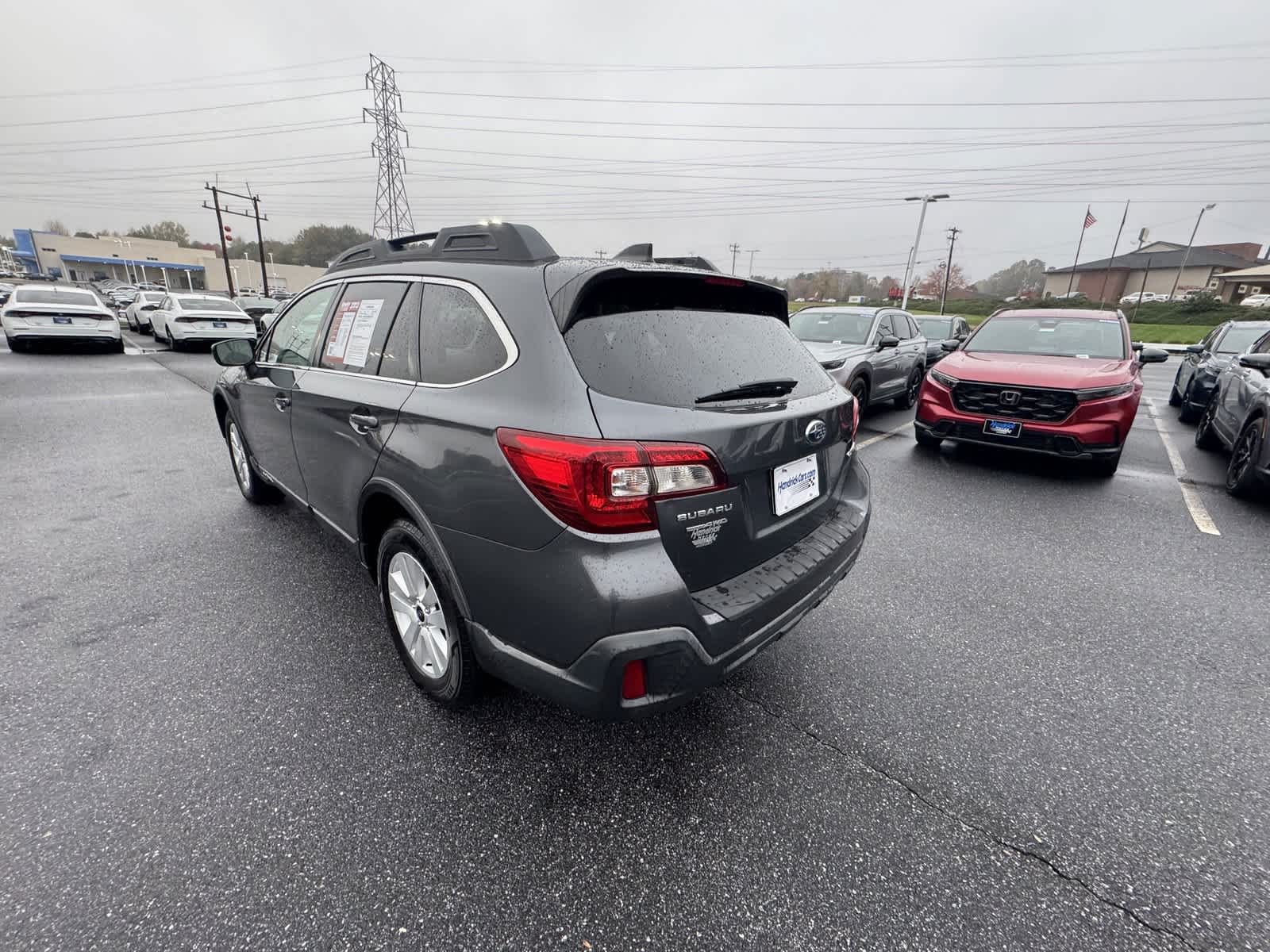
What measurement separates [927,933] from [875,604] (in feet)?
5.95

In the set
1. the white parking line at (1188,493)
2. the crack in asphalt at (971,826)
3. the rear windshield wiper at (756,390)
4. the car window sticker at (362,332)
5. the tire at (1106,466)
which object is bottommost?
the crack in asphalt at (971,826)

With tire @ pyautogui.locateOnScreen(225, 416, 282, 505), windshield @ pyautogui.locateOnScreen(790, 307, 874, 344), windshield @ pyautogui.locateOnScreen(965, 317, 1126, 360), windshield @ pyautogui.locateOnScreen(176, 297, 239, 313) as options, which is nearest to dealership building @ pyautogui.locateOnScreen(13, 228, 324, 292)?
windshield @ pyautogui.locateOnScreen(176, 297, 239, 313)

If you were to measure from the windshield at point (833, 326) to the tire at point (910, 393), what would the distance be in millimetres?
1738

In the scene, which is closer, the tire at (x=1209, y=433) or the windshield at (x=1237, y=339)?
the tire at (x=1209, y=433)

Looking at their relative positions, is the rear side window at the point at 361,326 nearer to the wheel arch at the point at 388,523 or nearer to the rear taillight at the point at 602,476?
the wheel arch at the point at 388,523

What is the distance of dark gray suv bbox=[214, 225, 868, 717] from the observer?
1634 millimetres

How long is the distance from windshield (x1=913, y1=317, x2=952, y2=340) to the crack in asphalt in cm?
1513

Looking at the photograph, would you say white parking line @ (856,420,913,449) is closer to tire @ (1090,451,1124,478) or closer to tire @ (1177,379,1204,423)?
tire @ (1090,451,1124,478)

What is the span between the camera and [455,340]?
207 cm

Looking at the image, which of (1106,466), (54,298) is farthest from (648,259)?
(54,298)

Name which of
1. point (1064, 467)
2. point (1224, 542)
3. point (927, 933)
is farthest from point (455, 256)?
point (1064, 467)

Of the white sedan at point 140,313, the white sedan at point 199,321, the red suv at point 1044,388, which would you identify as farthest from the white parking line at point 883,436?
the white sedan at point 140,313

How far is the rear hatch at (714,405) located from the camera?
1.72m

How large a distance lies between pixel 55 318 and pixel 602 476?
16778 millimetres
